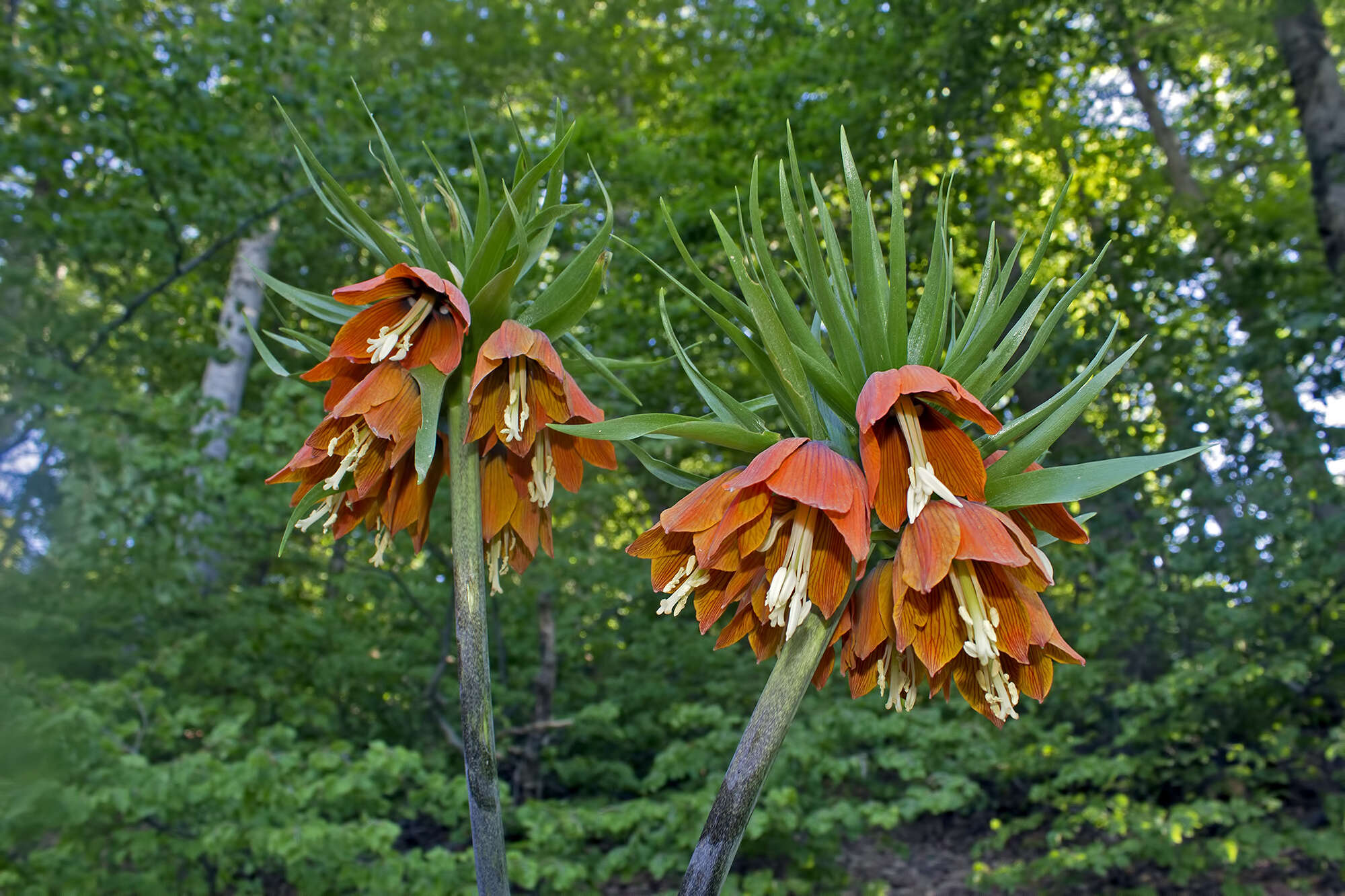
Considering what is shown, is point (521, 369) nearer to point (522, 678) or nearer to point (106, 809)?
point (106, 809)

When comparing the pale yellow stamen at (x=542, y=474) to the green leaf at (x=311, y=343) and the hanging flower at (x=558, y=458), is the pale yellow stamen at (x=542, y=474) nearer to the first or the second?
the hanging flower at (x=558, y=458)

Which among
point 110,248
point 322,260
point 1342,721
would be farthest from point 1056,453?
point 322,260

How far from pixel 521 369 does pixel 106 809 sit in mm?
3194

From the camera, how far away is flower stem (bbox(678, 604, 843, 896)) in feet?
2.43

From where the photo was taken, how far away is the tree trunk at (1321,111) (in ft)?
16.5

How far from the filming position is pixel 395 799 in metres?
5.73

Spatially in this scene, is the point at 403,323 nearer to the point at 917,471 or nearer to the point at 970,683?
the point at 917,471

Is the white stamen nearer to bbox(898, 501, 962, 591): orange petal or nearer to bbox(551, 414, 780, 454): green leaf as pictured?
bbox(551, 414, 780, 454): green leaf

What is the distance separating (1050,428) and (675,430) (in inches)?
13.2

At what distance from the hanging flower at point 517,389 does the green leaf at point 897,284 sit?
0.40 m

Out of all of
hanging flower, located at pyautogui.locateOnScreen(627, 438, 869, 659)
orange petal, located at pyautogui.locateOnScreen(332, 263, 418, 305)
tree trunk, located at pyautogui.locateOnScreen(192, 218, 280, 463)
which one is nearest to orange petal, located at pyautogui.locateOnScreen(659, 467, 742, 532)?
hanging flower, located at pyautogui.locateOnScreen(627, 438, 869, 659)

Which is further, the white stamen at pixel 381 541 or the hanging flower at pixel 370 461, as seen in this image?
the white stamen at pixel 381 541

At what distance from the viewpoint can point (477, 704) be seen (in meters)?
0.89

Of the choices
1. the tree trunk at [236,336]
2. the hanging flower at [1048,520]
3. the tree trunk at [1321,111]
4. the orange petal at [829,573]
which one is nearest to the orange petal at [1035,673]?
the hanging flower at [1048,520]
